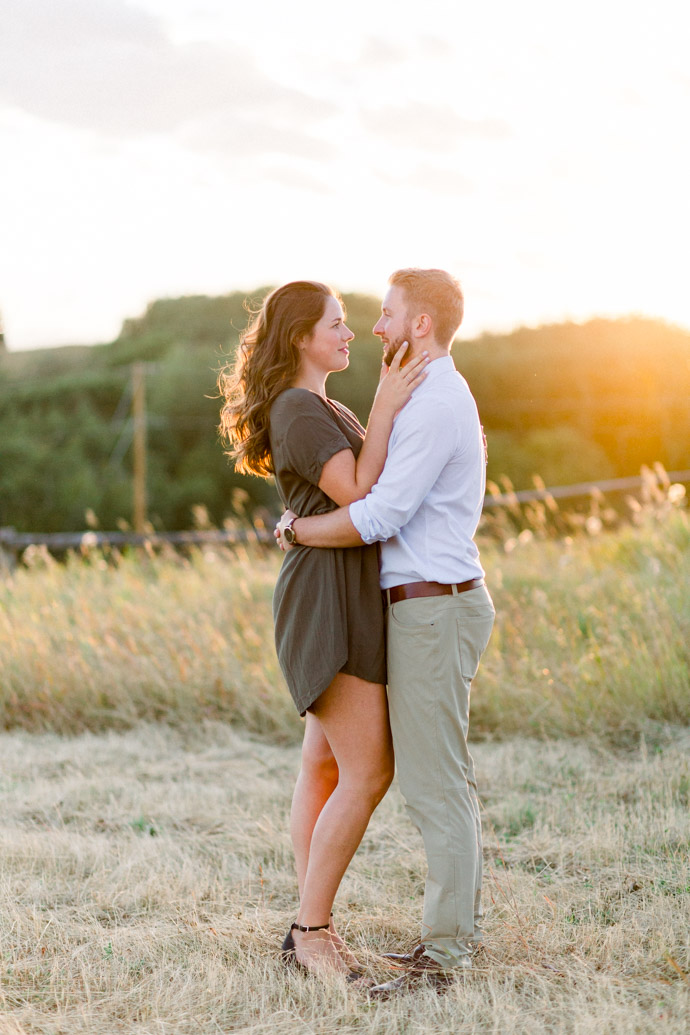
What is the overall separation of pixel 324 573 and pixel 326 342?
65 cm

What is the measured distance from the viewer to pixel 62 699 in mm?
6094

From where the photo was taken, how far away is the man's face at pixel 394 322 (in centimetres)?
262

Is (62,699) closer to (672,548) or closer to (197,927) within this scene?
(197,927)

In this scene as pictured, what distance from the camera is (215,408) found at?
40.7 meters

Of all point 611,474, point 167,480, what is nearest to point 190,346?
point 167,480

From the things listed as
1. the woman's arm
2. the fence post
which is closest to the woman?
the woman's arm

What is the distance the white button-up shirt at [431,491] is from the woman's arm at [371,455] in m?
0.03

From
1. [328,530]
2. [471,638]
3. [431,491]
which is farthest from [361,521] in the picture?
[471,638]

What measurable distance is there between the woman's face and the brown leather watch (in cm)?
44

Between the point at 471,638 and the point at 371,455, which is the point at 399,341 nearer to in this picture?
the point at 371,455

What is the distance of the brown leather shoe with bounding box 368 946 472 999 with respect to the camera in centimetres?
261

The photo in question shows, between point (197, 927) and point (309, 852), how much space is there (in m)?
0.59

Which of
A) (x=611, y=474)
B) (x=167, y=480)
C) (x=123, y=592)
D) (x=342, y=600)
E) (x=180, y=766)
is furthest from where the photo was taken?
(x=167, y=480)

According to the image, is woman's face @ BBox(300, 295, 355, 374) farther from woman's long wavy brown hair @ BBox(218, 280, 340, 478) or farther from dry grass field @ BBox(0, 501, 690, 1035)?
dry grass field @ BBox(0, 501, 690, 1035)
